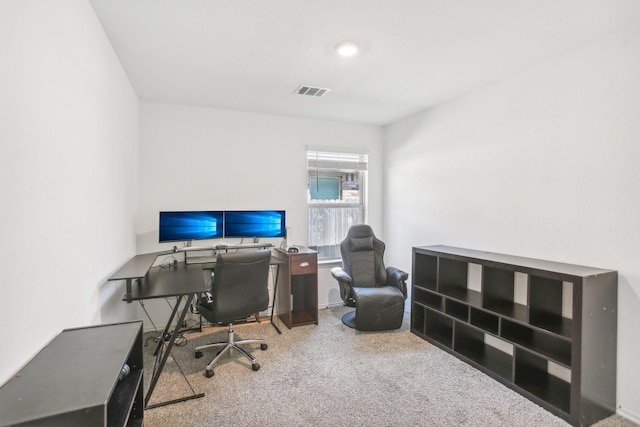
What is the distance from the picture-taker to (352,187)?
15.4 feet

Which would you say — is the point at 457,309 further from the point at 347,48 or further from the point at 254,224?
the point at 347,48

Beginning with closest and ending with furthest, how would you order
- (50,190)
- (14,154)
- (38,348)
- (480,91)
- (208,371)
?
(14,154) < (38,348) < (50,190) < (208,371) < (480,91)

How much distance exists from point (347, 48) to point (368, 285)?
2.69 metres

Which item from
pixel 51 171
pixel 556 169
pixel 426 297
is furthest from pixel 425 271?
pixel 51 171

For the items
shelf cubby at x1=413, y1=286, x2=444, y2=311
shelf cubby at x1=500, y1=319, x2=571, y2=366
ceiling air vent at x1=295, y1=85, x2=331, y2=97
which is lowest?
shelf cubby at x1=500, y1=319, x2=571, y2=366

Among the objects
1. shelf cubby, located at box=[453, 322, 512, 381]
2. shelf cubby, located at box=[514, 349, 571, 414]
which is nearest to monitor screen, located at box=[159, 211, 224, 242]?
shelf cubby, located at box=[453, 322, 512, 381]

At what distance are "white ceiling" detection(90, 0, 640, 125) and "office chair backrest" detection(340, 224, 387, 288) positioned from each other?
66.7 inches

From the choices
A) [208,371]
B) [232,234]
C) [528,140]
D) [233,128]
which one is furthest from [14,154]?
[528,140]

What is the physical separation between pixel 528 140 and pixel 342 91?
179 centimetres

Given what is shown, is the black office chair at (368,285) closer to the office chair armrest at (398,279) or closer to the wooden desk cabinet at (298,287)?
the office chair armrest at (398,279)

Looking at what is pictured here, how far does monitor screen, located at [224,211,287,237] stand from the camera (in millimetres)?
3727

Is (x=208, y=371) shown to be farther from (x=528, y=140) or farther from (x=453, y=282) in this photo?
(x=528, y=140)

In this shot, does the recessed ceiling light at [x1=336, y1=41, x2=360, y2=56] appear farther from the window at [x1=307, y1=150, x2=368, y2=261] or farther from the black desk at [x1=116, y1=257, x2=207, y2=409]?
the black desk at [x1=116, y1=257, x2=207, y2=409]

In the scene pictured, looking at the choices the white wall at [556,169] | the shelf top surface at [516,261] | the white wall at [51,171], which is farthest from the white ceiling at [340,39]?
the shelf top surface at [516,261]
